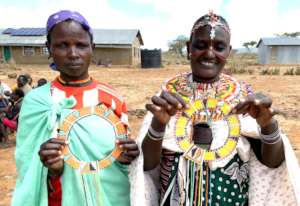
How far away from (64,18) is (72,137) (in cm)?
62

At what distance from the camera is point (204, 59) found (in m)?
1.80

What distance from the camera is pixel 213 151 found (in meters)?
1.79

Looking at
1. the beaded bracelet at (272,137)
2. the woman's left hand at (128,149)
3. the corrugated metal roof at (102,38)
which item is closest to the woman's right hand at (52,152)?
the woman's left hand at (128,149)

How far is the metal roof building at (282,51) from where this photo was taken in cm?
3381

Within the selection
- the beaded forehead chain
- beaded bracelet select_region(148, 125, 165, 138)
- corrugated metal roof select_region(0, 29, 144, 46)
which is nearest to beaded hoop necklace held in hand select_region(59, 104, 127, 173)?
beaded bracelet select_region(148, 125, 165, 138)

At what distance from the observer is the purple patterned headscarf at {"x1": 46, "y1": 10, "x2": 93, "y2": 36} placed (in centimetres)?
192

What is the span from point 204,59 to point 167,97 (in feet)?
1.22

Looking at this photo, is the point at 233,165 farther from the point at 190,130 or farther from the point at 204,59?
the point at 204,59

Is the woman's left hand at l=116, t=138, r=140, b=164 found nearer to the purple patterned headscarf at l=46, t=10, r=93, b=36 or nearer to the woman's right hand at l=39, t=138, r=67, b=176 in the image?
the woman's right hand at l=39, t=138, r=67, b=176

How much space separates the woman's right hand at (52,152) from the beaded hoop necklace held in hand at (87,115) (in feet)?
0.28

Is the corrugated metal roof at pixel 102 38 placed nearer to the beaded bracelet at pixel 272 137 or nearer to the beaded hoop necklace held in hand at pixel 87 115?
the beaded hoop necklace held in hand at pixel 87 115

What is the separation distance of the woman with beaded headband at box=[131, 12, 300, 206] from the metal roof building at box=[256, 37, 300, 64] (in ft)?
111

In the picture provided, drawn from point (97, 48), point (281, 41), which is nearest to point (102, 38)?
point (97, 48)

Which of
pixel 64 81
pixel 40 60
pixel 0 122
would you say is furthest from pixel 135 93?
Answer: pixel 40 60
